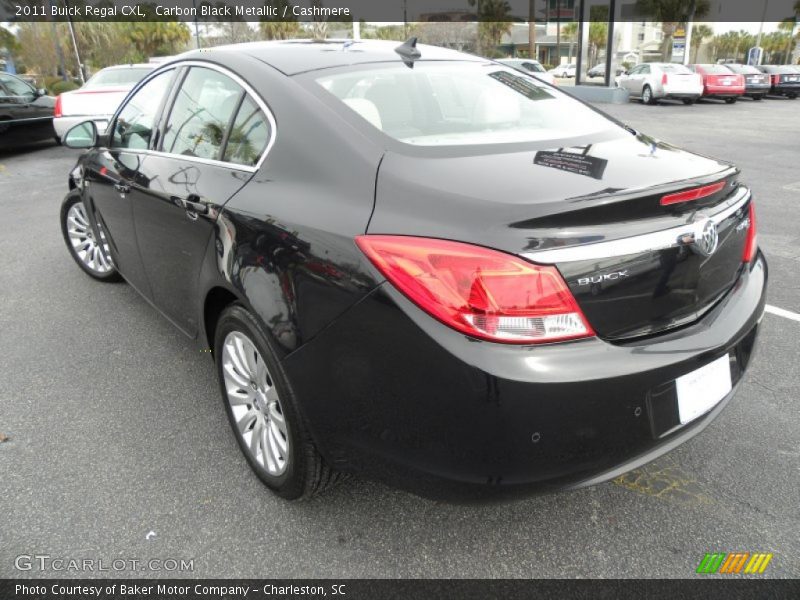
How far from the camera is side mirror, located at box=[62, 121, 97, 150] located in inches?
150

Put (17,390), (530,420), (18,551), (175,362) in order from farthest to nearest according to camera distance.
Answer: (175,362)
(17,390)
(18,551)
(530,420)

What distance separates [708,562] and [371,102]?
76.3 inches

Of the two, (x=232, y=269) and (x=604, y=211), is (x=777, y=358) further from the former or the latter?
(x=232, y=269)

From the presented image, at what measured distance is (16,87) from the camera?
11516 millimetres

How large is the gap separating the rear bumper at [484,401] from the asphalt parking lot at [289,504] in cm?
29

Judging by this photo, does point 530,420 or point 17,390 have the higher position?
point 530,420

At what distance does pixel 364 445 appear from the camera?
1.81 metres

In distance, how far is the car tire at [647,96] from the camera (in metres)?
21.1

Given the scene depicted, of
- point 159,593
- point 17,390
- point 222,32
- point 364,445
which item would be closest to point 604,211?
point 364,445

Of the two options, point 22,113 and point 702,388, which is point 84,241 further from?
point 22,113

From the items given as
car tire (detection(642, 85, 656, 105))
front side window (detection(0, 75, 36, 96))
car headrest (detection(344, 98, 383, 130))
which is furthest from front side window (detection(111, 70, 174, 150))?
car tire (detection(642, 85, 656, 105))

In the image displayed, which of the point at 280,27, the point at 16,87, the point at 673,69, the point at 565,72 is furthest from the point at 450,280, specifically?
the point at 280,27

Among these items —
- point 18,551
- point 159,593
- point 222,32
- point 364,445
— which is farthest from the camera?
point 222,32

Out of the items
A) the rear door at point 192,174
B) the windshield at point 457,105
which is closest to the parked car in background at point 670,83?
the windshield at point 457,105
